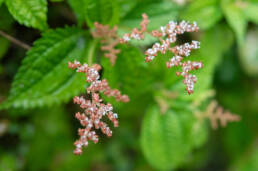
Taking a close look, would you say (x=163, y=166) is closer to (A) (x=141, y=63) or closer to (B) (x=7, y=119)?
(A) (x=141, y=63)

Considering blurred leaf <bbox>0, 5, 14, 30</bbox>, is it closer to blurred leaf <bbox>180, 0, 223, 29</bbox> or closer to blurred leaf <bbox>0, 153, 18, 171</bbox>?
blurred leaf <bbox>0, 153, 18, 171</bbox>

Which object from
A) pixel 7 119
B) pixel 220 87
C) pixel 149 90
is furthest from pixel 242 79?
pixel 7 119

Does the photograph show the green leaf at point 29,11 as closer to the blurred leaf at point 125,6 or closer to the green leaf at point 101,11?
the green leaf at point 101,11

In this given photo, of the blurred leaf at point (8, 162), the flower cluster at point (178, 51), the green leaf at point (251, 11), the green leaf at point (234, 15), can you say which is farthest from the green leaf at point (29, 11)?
the green leaf at point (251, 11)

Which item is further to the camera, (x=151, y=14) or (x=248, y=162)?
(x=248, y=162)

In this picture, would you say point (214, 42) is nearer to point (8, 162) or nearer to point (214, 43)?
point (214, 43)

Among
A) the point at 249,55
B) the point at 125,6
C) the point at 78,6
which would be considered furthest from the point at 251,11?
the point at 78,6

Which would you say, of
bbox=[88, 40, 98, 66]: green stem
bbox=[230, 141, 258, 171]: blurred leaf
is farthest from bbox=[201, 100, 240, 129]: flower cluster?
bbox=[230, 141, 258, 171]: blurred leaf
